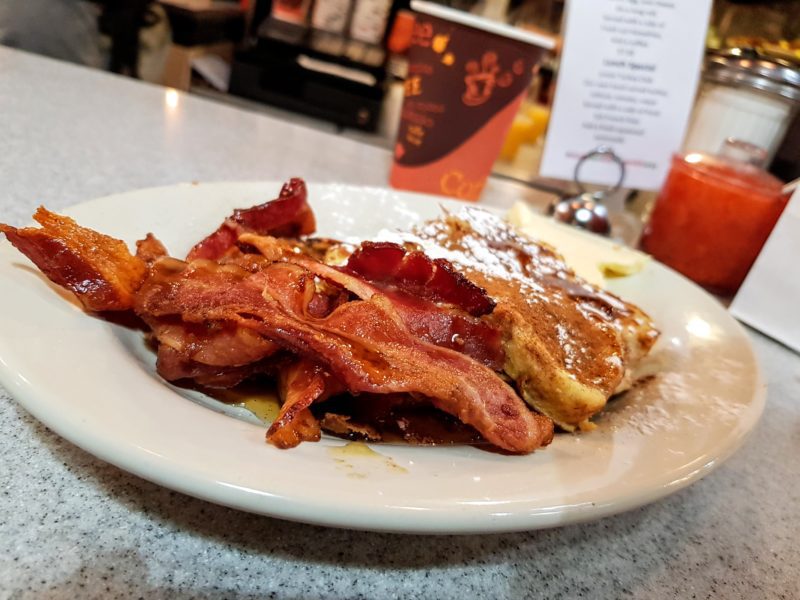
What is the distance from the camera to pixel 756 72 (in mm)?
1648

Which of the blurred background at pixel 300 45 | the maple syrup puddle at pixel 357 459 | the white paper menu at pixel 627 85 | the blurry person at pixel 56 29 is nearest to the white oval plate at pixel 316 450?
the maple syrup puddle at pixel 357 459

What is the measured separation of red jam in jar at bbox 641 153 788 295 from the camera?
147 cm

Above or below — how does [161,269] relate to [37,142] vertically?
above

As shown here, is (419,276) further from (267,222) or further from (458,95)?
(458,95)

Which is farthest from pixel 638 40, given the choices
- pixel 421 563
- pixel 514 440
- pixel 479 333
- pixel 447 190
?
pixel 421 563

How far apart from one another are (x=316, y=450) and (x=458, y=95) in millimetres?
1107

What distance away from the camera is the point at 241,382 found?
0.70 meters

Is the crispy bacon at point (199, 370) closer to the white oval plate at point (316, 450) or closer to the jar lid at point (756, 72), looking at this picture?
the white oval plate at point (316, 450)

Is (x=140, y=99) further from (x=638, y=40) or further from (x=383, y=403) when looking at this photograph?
(x=383, y=403)

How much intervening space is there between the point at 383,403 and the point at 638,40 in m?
1.56

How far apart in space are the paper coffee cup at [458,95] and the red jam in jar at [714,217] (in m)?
0.52

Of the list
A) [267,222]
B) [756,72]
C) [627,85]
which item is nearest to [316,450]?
[267,222]

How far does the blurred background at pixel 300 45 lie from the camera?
2.61 meters

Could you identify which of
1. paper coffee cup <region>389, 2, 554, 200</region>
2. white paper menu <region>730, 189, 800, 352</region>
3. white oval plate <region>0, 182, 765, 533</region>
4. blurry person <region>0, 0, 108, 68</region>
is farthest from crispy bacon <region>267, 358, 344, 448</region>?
blurry person <region>0, 0, 108, 68</region>
